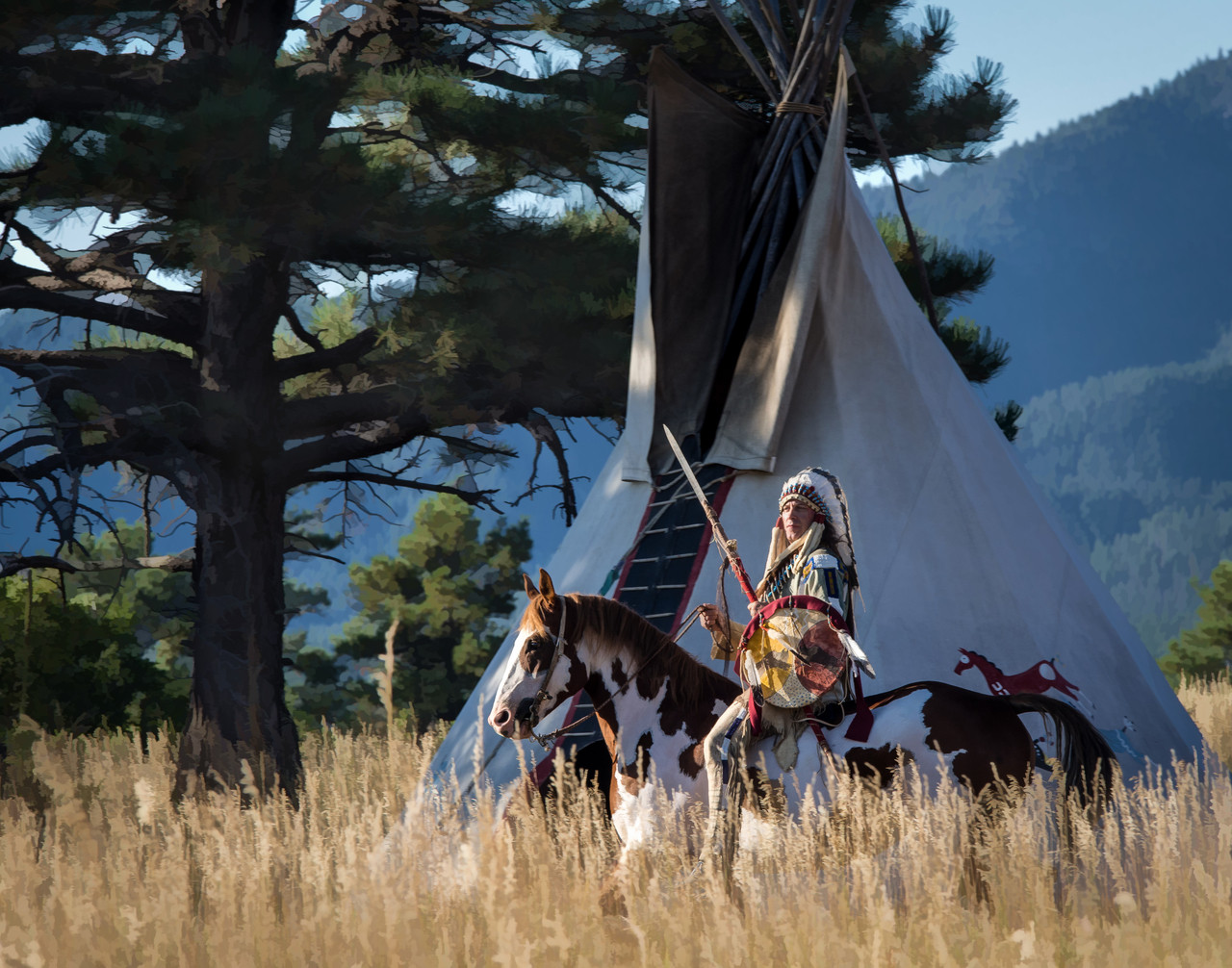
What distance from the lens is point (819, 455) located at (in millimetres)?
6719

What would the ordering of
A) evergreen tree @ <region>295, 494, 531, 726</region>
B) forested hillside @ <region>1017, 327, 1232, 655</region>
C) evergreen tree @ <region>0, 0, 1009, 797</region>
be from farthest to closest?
forested hillside @ <region>1017, 327, 1232, 655</region>
evergreen tree @ <region>295, 494, 531, 726</region>
evergreen tree @ <region>0, 0, 1009, 797</region>

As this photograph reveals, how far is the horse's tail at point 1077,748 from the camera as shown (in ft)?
15.2

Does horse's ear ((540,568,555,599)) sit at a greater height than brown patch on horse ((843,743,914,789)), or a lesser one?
greater

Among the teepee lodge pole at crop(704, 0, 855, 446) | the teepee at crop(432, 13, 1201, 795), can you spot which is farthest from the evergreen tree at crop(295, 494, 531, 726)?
the teepee lodge pole at crop(704, 0, 855, 446)

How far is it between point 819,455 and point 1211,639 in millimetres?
24599

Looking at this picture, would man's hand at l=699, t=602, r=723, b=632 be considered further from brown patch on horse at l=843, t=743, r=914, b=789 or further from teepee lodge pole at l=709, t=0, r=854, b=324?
teepee lodge pole at l=709, t=0, r=854, b=324

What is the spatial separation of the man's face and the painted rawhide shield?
0.32m

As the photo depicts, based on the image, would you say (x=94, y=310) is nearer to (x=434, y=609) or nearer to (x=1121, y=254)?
(x=434, y=609)

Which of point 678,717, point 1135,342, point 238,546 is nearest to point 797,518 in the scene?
point 678,717

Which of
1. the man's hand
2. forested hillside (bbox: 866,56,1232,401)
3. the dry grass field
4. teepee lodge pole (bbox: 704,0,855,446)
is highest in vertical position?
forested hillside (bbox: 866,56,1232,401)

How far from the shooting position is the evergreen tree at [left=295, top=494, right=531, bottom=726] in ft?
73.0

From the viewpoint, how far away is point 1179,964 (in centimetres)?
355

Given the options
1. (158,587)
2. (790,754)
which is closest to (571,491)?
(790,754)

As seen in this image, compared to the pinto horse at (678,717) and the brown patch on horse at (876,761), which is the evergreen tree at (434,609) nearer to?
the pinto horse at (678,717)
